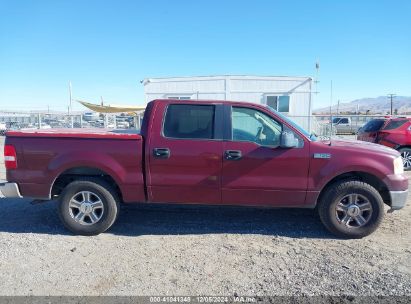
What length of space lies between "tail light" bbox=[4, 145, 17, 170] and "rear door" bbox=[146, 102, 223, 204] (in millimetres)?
1906

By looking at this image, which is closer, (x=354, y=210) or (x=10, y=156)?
(x=354, y=210)

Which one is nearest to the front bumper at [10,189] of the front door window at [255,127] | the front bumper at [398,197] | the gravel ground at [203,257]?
the gravel ground at [203,257]

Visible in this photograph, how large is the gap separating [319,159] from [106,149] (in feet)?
9.61

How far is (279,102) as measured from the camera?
16.9 meters

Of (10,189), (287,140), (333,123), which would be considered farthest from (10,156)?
(333,123)

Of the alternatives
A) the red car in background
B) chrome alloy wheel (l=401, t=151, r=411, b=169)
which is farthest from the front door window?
chrome alloy wheel (l=401, t=151, r=411, b=169)

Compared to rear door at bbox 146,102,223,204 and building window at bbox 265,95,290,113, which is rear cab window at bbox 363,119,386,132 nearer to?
building window at bbox 265,95,290,113

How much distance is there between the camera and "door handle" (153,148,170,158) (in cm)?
429

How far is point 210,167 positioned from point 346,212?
1.98 m

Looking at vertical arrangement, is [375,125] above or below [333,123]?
below

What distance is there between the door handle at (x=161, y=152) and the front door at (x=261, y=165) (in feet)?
2.59

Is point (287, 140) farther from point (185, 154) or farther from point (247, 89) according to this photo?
point (247, 89)

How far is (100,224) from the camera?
4.46 meters

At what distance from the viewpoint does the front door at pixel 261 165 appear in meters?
4.22
